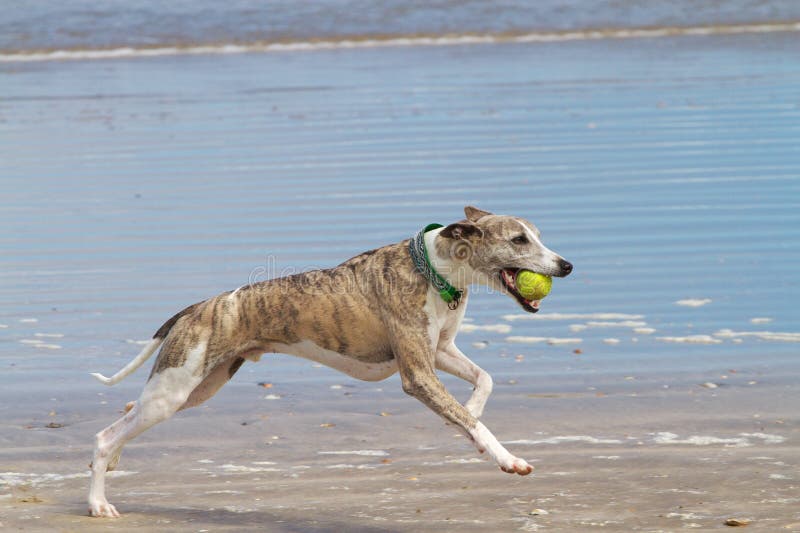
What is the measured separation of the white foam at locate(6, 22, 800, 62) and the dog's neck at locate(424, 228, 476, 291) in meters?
25.8

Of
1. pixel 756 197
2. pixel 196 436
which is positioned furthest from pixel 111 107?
pixel 196 436

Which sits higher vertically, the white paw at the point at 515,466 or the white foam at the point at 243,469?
the white paw at the point at 515,466

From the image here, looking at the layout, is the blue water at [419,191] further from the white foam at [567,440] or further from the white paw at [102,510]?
the white paw at [102,510]

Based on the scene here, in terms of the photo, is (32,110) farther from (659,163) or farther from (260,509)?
(260,509)

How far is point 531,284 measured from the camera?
6660mm

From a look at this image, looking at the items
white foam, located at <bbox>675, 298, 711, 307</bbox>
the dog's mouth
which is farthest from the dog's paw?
white foam, located at <bbox>675, 298, 711, 307</bbox>

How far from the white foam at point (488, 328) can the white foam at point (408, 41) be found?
74.0 ft

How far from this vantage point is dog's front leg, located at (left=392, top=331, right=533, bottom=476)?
6.32 metres

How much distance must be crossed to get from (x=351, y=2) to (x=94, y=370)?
29937 mm

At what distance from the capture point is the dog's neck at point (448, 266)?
6.64 metres

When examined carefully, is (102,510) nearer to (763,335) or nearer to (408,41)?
(763,335)

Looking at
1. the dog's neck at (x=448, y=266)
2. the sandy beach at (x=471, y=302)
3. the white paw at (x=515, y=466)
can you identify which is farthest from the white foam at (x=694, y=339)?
the white paw at (x=515, y=466)

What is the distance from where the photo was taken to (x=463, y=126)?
18609 mm

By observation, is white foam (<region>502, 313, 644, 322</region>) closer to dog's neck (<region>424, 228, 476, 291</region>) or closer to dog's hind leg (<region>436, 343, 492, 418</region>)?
dog's hind leg (<region>436, 343, 492, 418</region>)
